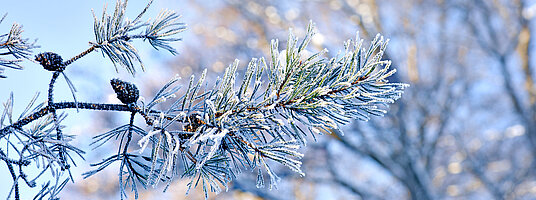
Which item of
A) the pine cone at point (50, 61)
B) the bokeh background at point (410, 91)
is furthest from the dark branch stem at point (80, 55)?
the bokeh background at point (410, 91)

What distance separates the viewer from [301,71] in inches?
18.4

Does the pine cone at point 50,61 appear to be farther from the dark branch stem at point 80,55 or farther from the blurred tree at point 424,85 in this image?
the blurred tree at point 424,85

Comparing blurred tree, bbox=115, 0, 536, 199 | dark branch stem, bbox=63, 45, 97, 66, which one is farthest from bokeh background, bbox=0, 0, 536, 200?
dark branch stem, bbox=63, 45, 97, 66

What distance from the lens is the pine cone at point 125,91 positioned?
442 mm

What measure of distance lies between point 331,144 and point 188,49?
75.2 inches

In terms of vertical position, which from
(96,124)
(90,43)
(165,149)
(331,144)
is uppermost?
(331,144)

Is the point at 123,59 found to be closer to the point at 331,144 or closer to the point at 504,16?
the point at 331,144

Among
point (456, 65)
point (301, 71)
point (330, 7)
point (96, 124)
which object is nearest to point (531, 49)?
point (456, 65)

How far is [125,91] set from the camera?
44cm

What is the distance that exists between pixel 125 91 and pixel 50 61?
4.3 inches

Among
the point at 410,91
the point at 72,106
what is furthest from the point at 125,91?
the point at 410,91

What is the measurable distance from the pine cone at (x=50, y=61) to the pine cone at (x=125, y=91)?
76 mm

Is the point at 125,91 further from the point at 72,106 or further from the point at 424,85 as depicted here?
the point at 424,85

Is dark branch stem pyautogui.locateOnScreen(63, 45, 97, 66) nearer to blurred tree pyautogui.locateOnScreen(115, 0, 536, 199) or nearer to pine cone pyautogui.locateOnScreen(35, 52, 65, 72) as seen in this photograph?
pine cone pyautogui.locateOnScreen(35, 52, 65, 72)
